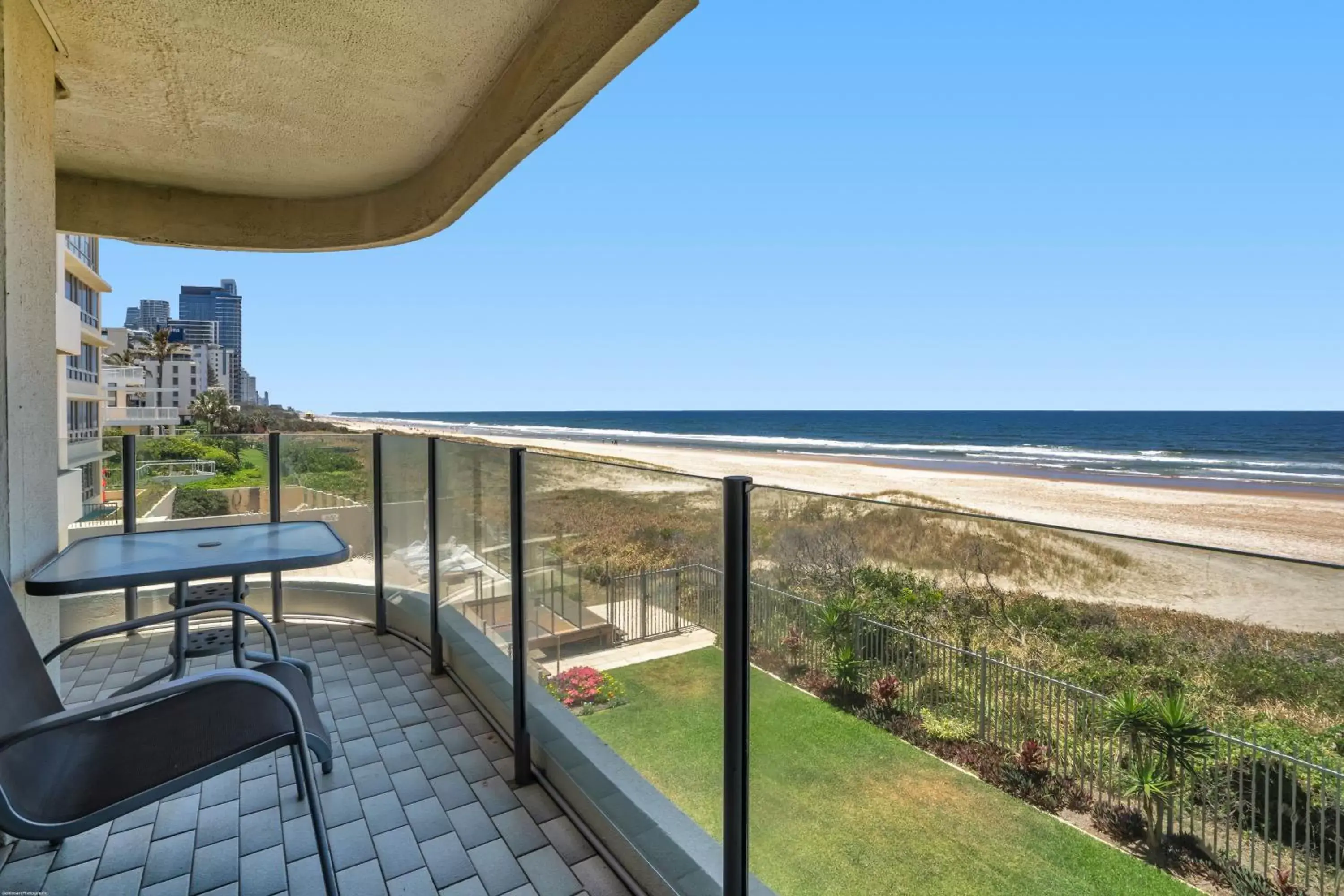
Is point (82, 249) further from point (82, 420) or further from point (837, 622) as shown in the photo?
point (837, 622)

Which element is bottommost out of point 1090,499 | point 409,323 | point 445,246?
point 1090,499

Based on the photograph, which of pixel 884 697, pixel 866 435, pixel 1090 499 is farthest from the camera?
pixel 866 435

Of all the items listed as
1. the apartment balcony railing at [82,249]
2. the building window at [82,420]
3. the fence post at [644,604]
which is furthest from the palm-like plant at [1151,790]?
the apartment balcony railing at [82,249]

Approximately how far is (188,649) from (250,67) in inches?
90.5

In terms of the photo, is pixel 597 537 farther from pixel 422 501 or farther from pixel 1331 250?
pixel 1331 250

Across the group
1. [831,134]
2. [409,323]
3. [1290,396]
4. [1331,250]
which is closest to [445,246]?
[409,323]

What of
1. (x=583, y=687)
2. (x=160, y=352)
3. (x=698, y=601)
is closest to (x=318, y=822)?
(x=583, y=687)

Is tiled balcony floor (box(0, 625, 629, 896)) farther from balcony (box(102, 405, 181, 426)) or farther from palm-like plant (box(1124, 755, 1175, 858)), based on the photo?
balcony (box(102, 405, 181, 426))

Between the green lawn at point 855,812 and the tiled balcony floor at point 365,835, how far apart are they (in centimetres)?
60

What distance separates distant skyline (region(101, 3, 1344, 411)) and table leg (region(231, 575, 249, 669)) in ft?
54.3

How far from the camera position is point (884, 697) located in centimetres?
112

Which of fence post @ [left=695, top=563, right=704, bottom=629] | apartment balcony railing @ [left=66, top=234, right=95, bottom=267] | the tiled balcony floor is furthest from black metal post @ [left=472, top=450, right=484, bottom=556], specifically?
apartment balcony railing @ [left=66, top=234, right=95, bottom=267]

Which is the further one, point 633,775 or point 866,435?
point 866,435

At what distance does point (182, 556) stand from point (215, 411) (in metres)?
48.5
